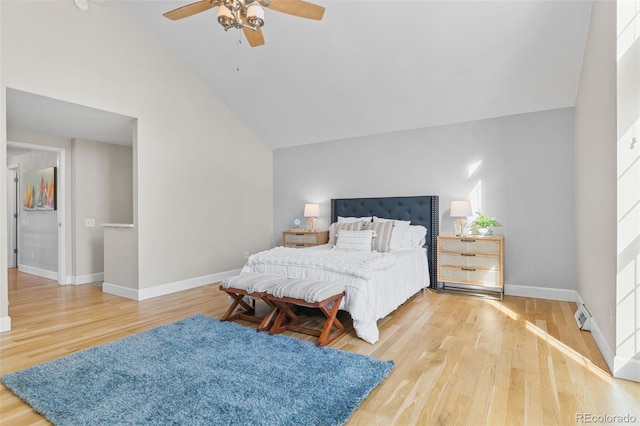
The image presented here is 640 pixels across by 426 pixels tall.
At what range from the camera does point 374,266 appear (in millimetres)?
3076

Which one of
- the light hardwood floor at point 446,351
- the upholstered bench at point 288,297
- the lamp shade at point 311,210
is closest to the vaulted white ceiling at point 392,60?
the lamp shade at point 311,210

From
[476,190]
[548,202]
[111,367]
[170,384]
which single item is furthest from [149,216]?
[548,202]

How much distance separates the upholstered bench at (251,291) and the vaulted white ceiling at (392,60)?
8.87 ft


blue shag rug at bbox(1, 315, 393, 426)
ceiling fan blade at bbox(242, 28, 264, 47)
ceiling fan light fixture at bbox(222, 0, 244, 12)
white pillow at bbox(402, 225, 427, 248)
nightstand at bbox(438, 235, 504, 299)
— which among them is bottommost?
blue shag rug at bbox(1, 315, 393, 426)

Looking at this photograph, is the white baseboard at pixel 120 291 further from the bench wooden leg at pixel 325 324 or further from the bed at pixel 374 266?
the bench wooden leg at pixel 325 324

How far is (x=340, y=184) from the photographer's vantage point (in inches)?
222

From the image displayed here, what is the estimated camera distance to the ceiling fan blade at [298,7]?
2384mm

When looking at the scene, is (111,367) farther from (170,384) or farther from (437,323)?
(437,323)

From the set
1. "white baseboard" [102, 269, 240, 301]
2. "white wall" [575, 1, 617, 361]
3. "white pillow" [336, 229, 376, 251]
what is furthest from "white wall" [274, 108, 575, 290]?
"white baseboard" [102, 269, 240, 301]

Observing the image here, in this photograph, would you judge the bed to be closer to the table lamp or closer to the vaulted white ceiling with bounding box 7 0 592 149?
the table lamp

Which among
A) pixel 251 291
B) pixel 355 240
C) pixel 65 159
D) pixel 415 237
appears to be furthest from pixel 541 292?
pixel 65 159

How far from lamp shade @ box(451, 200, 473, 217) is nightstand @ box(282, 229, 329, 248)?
2035mm

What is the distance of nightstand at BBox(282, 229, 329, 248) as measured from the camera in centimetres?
539

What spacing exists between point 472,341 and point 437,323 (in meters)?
0.48
